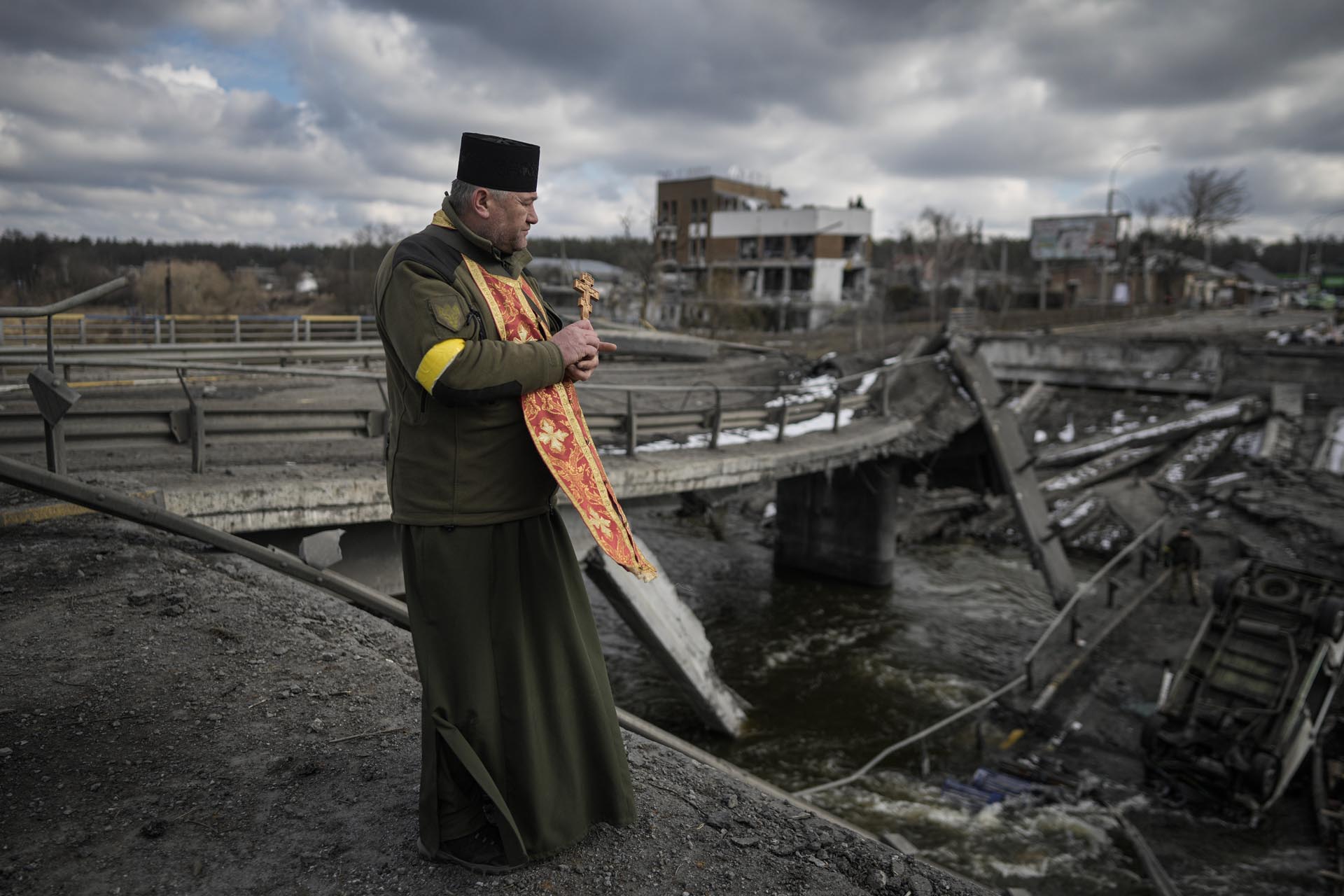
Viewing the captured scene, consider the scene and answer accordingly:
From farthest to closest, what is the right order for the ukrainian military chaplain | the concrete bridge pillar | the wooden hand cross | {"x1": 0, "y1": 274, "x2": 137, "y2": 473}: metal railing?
1. the concrete bridge pillar
2. {"x1": 0, "y1": 274, "x2": 137, "y2": 473}: metal railing
3. the wooden hand cross
4. the ukrainian military chaplain

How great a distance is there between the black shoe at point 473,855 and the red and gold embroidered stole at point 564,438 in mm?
964

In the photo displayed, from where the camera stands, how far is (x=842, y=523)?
19.8m

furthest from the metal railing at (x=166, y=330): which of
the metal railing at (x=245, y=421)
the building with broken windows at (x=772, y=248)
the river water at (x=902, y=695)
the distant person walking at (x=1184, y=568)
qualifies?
the building with broken windows at (x=772, y=248)

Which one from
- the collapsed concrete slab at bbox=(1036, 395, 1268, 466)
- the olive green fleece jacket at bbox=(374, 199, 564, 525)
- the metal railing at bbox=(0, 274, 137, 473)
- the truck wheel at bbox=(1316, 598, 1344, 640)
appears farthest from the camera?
the collapsed concrete slab at bbox=(1036, 395, 1268, 466)

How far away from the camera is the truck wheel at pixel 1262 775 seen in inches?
369

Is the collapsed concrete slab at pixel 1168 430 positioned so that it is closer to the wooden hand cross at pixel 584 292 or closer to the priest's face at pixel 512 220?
the wooden hand cross at pixel 584 292

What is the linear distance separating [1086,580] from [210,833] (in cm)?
2066

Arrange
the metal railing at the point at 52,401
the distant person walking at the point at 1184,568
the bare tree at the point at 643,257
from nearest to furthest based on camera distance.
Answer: the metal railing at the point at 52,401 < the distant person walking at the point at 1184,568 < the bare tree at the point at 643,257

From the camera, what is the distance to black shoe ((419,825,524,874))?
104 inches

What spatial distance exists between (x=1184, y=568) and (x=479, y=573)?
57.6 feet

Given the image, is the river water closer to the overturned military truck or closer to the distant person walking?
the overturned military truck

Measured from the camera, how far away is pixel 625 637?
50.2 ft

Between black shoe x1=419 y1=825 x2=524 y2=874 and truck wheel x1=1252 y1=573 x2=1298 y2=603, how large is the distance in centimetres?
1238

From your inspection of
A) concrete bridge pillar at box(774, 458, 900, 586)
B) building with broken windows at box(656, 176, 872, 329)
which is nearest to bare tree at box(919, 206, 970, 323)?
building with broken windows at box(656, 176, 872, 329)
